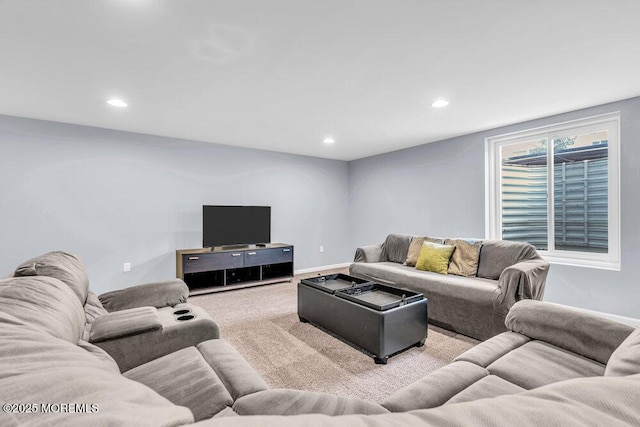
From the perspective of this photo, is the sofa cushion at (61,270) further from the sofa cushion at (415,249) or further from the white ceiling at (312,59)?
the sofa cushion at (415,249)

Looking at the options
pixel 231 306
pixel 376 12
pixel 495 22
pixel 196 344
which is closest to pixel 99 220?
pixel 231 306

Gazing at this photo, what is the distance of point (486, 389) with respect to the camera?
1.24 metres

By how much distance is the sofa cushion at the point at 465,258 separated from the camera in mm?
3406

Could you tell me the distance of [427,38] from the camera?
1960 millimetres

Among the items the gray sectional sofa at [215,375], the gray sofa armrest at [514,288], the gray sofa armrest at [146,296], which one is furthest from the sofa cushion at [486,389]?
the gray sofa armrest at [146,296]

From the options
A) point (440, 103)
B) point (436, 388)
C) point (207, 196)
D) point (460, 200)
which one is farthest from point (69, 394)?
point (460, 200)

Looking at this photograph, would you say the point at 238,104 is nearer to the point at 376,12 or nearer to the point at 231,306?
the point at 376,12

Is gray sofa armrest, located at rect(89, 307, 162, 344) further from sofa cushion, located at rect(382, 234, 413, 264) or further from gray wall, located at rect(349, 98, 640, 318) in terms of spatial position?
gray wall, located at rect(349, 98, 640, 318)

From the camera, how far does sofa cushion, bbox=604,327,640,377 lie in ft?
3.29

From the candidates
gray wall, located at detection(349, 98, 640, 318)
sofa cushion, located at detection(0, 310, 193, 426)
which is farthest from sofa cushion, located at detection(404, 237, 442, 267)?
sofa cushion, located at detection(0, 310, 193, 426)

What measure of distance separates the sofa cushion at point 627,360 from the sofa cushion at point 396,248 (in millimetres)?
3138

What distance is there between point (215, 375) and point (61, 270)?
1.12 m

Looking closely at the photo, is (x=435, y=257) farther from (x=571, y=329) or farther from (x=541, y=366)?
(x=541, y=366)

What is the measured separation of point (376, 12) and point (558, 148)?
3.49 metres
